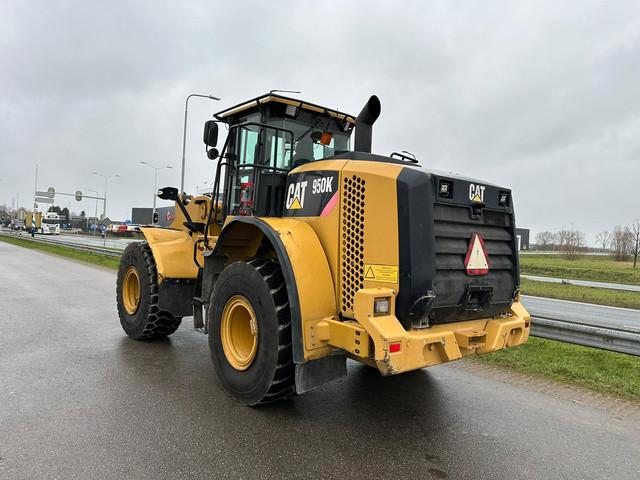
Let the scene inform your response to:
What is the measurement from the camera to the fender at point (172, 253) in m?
5.61

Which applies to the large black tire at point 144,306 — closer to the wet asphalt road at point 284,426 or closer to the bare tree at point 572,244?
the wet asphalt road at point 284,426

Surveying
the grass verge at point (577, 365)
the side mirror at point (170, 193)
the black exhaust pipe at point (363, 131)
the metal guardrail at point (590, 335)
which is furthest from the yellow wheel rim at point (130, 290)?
the metal guardrail at point (590, 335)

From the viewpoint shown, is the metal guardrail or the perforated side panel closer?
the perforated side panel

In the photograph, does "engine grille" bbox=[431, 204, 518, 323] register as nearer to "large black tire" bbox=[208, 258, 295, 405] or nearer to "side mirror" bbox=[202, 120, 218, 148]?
"large black tire" bbox=[208, 258, 295, 405]

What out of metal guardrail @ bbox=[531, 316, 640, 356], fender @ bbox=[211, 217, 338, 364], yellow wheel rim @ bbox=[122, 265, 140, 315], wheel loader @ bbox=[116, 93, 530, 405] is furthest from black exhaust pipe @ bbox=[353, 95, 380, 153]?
yellow wheel rim @ bbox=[122, 265, 140, 315]

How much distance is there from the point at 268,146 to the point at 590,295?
16.4m

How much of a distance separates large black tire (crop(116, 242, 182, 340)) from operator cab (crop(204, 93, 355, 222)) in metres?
1.48

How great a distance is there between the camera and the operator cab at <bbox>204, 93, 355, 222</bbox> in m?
4.62

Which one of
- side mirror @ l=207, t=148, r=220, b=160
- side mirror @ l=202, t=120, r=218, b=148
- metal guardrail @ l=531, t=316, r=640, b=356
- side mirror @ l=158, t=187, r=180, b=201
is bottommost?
metal guardrail @ l=531, t=316, r=640, b=356

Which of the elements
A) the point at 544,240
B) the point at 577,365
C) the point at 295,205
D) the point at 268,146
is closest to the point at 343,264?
the point at 295,205

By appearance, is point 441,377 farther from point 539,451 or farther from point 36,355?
point 36,355

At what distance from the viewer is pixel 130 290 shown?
21.5ft

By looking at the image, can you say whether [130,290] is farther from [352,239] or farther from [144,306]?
[352,239]

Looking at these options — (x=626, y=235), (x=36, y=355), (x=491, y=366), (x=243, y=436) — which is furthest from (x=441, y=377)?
(x=626, y=235)
